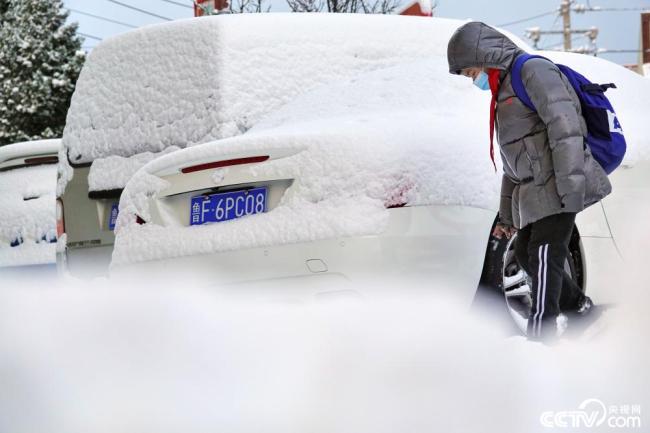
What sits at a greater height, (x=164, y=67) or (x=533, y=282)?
(x=164, y=67)

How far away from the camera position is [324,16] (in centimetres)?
601

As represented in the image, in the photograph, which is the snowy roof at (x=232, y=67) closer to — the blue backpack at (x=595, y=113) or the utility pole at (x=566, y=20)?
the blue backpack at (x=595, y=113)

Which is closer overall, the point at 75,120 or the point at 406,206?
the point at 406,206

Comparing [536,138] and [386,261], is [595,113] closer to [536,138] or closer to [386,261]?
[536,138]

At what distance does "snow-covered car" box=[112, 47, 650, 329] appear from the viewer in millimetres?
3875

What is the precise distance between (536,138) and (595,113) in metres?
0.26

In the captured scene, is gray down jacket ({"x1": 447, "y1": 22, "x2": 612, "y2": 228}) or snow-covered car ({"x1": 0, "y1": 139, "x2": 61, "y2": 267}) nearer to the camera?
gray down jacket ({"x1": 447, "y1": 22, "x2": 612, "y2": 228})

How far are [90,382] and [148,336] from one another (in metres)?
0.42

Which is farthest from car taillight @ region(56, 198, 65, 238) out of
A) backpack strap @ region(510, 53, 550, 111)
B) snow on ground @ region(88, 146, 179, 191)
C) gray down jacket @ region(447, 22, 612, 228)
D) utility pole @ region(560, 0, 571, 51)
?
utility pole @ region(560, 0, 571, 51)

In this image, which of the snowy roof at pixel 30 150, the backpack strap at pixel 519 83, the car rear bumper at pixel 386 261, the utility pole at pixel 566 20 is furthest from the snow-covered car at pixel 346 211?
the utility pole at pixel 566 20

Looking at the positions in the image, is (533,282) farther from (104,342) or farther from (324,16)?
(324,16)

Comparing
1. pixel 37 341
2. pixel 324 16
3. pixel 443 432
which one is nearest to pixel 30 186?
pixel 324 16

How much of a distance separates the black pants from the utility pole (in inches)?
2118

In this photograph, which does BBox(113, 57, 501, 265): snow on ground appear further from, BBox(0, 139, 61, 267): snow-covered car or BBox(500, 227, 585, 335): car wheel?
BBox(0, 139, 61, 267): snow-covered car
